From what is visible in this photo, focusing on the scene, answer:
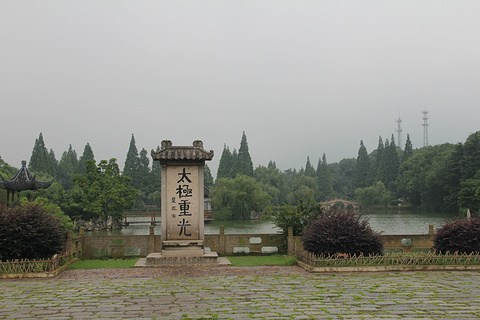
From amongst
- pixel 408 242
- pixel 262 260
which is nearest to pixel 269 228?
pixel 408 242

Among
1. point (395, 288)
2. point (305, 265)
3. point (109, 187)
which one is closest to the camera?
point (395, 288)

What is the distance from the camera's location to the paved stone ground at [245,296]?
6.14m

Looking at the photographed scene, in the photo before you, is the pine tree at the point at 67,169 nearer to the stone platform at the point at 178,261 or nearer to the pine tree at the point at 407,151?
the stone platform at the point at 178,261

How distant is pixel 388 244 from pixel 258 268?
5.38 metres

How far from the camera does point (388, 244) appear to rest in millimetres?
13680

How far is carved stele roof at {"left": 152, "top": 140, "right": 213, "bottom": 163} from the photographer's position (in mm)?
12422

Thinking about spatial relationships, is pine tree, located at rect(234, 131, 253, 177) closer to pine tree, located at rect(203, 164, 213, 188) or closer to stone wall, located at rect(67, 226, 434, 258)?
pine tree, located at rect(203, 164, 213, 188)

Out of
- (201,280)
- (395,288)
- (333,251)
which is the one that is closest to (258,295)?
(201,280)

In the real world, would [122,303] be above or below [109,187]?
below

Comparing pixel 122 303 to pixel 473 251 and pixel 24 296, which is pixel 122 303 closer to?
pixel 24 296

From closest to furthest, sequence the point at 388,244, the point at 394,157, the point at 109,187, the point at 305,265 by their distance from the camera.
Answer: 1. the point at 305,265
2. the point at 388,244
3. the point at 109,187
4. the point at 394,157

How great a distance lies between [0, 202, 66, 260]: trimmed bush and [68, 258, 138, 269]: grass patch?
750mm

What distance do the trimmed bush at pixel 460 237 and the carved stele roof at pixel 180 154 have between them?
7.05 m

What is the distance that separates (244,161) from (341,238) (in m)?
54.2
